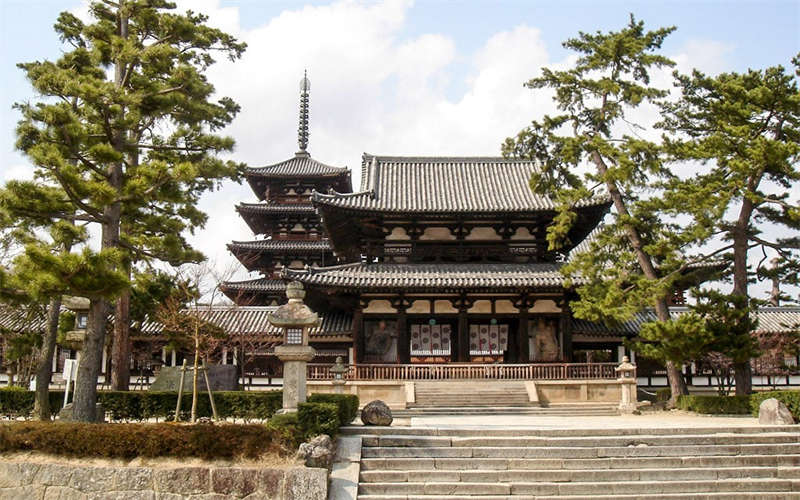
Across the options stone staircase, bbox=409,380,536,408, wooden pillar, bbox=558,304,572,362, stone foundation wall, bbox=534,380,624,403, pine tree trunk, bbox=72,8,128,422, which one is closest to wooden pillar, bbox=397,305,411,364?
stone staircase, bbox=409,380,536,408

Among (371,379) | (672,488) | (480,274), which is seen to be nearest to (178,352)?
(371,379)

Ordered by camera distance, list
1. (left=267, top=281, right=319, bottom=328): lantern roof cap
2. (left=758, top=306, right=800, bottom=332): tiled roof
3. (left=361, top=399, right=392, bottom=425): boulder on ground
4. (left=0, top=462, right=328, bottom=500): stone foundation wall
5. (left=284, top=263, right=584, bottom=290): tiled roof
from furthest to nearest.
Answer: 1. (left=758, top=306, right=800, bottom=332): tiled roof
2. (left=284, top=263, right=584, bottom=290): tiled roof
3. (left=361, top=399, right=392, bottom=425): boulder on ground
4. (left=267, top=281, right=319, bottom=328): lantern roof cap
5. (left=0, top=462, right=328, bottom=500): stone foundation wall

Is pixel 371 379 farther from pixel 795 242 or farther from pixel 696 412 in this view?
pixel 795 242

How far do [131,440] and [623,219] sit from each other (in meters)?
18.0

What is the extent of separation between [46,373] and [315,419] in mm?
10175

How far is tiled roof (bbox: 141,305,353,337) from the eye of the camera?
29844 mm

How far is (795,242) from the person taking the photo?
22.7 metres

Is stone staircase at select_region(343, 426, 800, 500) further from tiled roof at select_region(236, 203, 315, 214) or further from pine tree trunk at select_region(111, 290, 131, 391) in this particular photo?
tiled roof at select_region(236, 203, 315, 214)

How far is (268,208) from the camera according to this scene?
40.9m

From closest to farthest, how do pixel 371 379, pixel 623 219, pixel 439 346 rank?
pixel 623 219 → pixel 371 379 → pixel 439 346

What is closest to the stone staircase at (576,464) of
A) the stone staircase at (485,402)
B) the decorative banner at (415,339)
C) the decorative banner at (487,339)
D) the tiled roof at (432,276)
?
the stone staircase at (485,402)

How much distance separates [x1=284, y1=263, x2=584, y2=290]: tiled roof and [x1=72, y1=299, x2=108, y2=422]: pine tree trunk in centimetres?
1023

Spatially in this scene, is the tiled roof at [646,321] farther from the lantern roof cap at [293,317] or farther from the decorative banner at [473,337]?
the lantern roof cap at [293,317]

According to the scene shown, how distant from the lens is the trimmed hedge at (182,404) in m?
18.0
